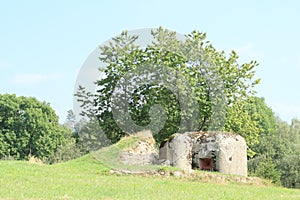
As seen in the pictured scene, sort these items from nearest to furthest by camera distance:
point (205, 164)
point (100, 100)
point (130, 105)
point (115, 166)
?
point (115, 166), point (205, 164), point (130, 105), point (100, 100)

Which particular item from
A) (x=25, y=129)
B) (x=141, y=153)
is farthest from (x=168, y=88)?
(x=25, y=129)

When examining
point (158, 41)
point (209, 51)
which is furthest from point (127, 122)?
point (209, 51)

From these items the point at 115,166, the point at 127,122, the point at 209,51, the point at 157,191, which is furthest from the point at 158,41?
the point at 157,191

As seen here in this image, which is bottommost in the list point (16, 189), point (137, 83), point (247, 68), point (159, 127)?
point (16, 189)

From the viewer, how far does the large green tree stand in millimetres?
32562

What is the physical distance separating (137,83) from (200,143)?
25.9ft

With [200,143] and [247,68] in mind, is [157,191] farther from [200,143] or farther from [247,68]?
[247,68]

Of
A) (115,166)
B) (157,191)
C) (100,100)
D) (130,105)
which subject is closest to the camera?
(157,191)

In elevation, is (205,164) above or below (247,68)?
below

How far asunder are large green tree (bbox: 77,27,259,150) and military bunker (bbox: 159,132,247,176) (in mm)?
5918

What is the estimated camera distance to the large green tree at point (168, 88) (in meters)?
32.6

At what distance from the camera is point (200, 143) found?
2636 cm

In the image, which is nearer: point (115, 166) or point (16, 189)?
point (16, 189)

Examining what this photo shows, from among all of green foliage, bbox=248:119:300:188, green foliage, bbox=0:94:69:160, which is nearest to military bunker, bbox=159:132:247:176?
green foliage, bbox=248:119:300:188
